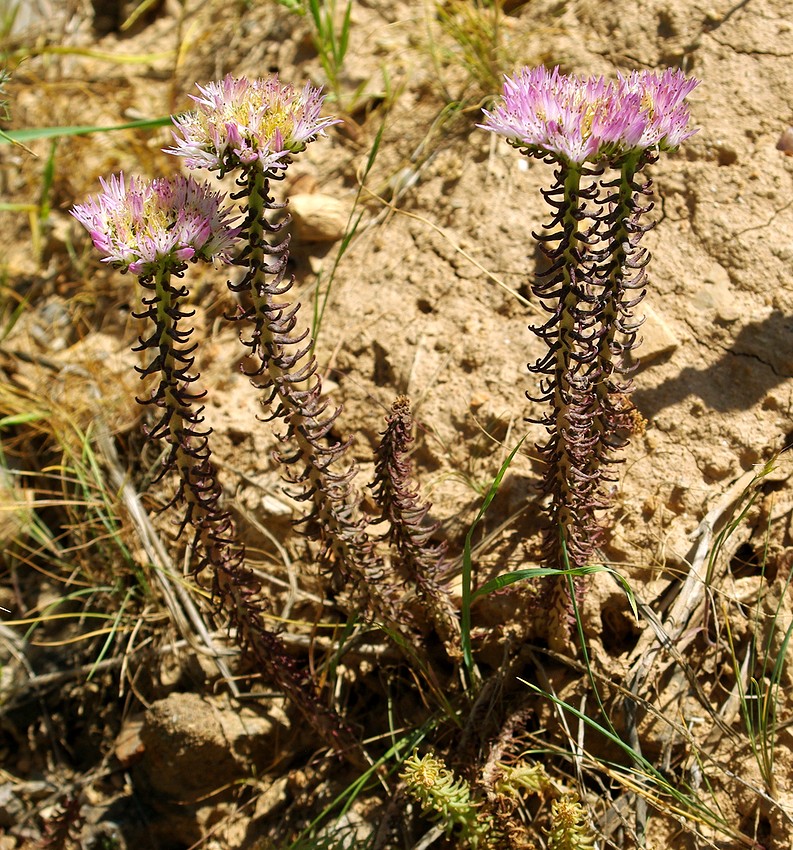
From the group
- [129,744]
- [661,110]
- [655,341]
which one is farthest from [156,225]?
[129,744]

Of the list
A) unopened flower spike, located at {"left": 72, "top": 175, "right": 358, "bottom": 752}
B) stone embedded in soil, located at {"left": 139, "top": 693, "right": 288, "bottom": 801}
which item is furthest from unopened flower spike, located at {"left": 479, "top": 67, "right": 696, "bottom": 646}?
stone embedded in soil, located at {"left": 139, "top": 693, "right": 288, "bottom": 801}

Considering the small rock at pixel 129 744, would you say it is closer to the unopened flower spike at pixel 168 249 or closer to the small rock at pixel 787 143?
the unopened flower spike at pixel 168 249

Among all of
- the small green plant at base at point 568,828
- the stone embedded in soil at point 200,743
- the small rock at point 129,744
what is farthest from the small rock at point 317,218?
the small green plant at base at point 568,828

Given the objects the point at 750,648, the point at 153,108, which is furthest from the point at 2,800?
the point at 153,108

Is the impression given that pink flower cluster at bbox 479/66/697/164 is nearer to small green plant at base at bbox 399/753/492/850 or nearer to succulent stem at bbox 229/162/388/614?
succulent stem at bbox 229/162/388/614

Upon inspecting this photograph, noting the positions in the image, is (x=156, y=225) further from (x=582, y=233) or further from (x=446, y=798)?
(x=446, y=798)

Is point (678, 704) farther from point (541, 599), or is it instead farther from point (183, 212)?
point (183, 212)
